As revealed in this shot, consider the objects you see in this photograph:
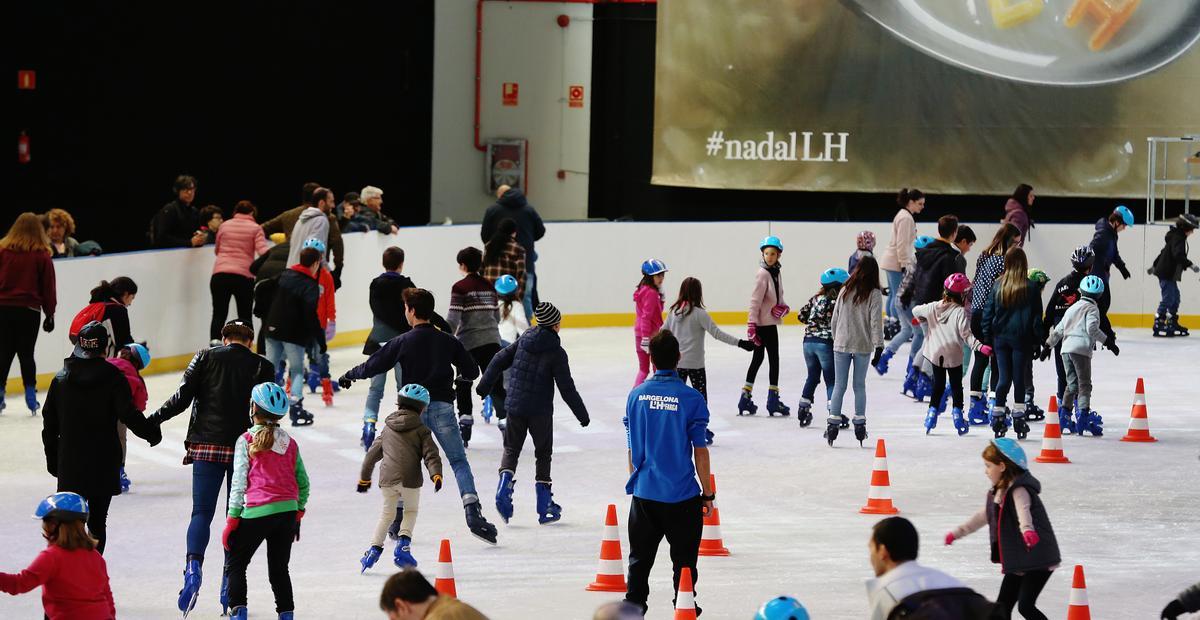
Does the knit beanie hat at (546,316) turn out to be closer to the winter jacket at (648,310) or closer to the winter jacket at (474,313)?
the winter jacket at (474,313)

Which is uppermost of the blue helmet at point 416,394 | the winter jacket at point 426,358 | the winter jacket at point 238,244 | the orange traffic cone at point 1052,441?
the winter jacket at point 238,244

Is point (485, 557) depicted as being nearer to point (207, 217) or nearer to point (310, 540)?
point (310, 540)

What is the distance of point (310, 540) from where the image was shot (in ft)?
34.9

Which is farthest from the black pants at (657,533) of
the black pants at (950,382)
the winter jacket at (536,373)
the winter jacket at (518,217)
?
the winter jacket at (518,217)

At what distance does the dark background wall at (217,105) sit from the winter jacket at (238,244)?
4.50 m

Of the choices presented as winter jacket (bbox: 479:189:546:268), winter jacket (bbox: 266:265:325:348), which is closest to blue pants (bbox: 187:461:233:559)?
winter jacket (bbox: 266:265:325:348)

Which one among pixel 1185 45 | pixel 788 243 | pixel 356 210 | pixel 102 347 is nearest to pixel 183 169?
pixel 356 210

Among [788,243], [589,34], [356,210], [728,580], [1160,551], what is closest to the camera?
[728,580]

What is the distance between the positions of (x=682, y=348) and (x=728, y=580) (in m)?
3.96

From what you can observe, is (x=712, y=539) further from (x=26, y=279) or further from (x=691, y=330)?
(x=26, y=279)

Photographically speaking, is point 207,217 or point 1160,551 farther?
point 207,217

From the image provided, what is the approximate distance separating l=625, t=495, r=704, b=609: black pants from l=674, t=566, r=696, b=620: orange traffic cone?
27 centimetres

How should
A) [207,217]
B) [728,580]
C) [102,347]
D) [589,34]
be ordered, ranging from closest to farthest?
[102,347]
[728,580]
[207,217]
[589,34]

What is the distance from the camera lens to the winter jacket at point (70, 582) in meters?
6.96
